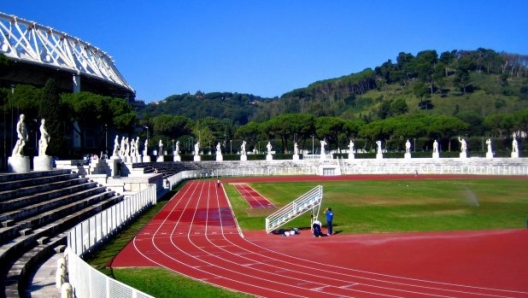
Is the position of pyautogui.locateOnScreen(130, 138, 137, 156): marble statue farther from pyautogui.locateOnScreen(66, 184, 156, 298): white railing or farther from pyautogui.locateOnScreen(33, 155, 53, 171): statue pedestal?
pyautogui.locateOnScreen(33, 155, 53, 171): statue pedestal

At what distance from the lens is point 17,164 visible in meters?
25.9

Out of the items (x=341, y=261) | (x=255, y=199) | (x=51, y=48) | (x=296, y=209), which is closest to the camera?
(x=341, y=261)

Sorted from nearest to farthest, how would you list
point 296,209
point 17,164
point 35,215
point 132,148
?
point 35,215
point 17,164
point 296,209
point 132,148

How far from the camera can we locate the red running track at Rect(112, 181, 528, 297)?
14.8 metres

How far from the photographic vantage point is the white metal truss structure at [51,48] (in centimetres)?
8157

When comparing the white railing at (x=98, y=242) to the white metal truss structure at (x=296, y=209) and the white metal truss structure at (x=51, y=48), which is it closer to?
the white metal truss structure at (x=296, y=209)

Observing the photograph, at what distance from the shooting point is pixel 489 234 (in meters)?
23.6

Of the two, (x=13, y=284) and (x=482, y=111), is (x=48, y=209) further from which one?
(x=482, y=111)

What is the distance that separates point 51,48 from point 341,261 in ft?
291

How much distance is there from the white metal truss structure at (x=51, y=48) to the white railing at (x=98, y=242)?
5032 centimetres

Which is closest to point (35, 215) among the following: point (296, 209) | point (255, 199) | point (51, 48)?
point (296, 209)

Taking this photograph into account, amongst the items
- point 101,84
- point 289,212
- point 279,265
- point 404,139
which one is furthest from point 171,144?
point 279,265

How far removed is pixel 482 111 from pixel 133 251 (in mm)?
138675

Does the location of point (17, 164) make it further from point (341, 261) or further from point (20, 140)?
point (341, 261)
